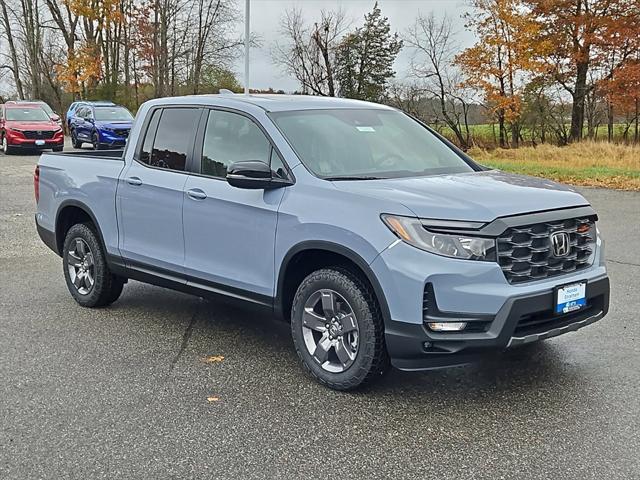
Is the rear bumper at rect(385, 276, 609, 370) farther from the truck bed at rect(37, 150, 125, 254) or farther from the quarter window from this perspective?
the truck bed at rect(37, 150, 125, 254)

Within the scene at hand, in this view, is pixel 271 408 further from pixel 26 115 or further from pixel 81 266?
pixel 26 115

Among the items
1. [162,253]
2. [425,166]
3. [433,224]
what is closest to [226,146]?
[162,253]

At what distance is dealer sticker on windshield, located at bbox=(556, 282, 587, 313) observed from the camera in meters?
4.08

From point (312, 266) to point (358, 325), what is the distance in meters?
0.63

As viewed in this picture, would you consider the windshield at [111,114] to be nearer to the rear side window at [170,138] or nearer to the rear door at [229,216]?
the rear side window at [170,138]

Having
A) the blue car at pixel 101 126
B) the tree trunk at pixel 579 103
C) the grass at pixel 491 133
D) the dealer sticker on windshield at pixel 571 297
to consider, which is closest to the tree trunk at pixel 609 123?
the grass at pixel 491 133

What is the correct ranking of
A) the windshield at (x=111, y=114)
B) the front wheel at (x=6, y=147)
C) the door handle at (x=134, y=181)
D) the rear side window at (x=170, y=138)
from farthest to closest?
the windshield at (x=111, y=114)
the front wheel at (x=6, y=147)
the door handle at (x=134, y=181)
the rear side window at (x=170, y=138)

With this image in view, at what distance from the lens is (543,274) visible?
4074 millimetres

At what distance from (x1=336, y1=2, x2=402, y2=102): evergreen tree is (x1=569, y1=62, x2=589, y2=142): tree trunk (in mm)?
13236

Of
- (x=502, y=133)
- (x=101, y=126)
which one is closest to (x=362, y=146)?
(x=101, y=126)

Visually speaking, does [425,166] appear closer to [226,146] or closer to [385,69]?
[226,146]

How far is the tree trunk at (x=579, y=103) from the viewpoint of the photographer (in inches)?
1328

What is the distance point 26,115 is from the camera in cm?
2553

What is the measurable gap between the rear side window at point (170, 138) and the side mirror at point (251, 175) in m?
0.95
